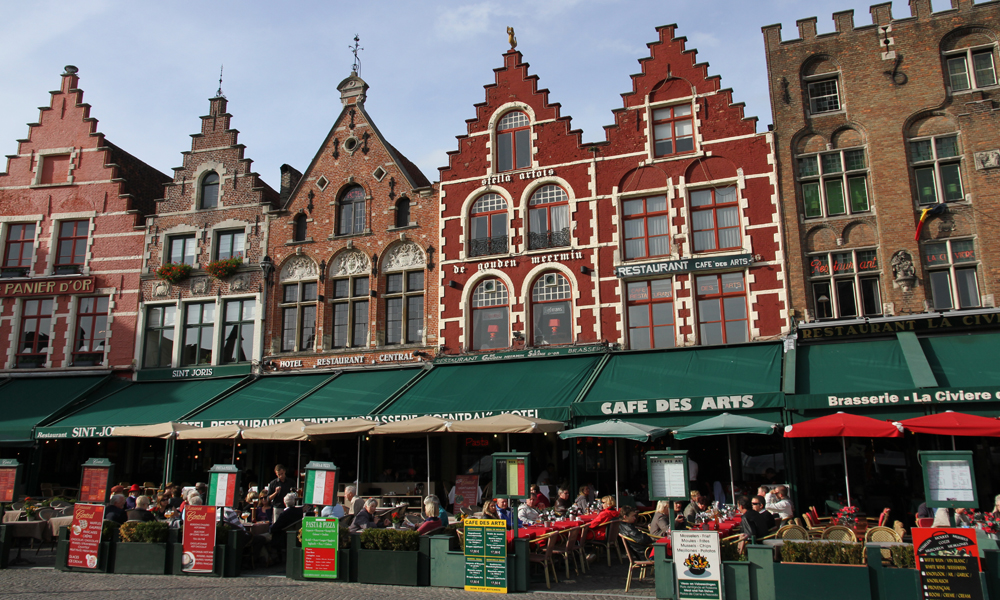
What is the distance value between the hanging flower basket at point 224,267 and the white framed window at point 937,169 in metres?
18.4

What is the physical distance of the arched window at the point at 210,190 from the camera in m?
23.1

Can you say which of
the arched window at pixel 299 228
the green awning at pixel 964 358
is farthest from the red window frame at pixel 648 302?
the arched window at pixel 299 228

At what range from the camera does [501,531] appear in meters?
10.0

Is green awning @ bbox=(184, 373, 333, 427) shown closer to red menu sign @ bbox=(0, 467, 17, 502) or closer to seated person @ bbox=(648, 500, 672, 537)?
red menu sign @ bbox=(0, 467, 17, 502)

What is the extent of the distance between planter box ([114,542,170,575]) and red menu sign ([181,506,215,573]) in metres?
0.37

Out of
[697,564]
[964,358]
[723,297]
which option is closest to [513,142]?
[723,297]

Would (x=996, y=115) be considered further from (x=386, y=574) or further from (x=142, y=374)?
(x=142, y=374)

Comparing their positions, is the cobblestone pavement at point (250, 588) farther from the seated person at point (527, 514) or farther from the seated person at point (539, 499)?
the seated person at point (539, 499)

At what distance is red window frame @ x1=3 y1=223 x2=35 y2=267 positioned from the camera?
2402 centimetres

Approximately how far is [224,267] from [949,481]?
766 inches

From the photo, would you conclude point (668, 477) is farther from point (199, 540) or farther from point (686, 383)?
point (199, 540)

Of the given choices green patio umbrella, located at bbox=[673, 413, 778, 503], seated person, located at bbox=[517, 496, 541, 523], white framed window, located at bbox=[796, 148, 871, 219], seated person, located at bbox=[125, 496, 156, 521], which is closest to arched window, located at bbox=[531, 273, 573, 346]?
green patio umbrella, located at bbox=[673, 413, 778, 503]

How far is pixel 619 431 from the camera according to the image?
1377 cm

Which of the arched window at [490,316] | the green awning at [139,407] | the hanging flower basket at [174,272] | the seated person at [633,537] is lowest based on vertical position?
the seated person at [633,537]
